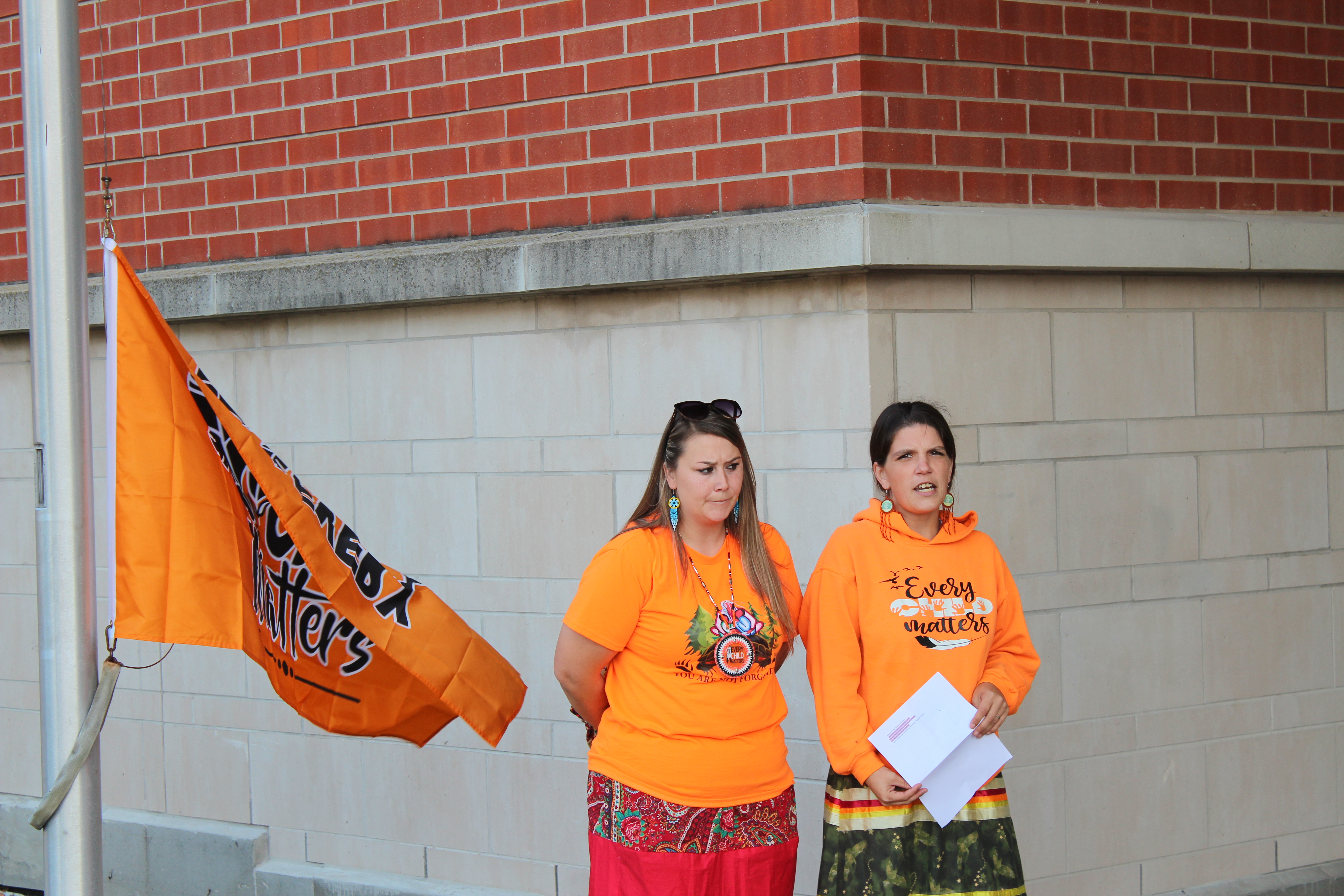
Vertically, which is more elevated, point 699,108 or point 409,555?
point 699,108

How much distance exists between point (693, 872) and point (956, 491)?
1710mm

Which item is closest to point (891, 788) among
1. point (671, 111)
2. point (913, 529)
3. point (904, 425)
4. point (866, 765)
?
point (866, 765)

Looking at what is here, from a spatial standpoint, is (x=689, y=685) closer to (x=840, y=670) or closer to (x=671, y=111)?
(x=840, y=670)

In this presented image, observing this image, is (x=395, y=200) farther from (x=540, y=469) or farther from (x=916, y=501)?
(x=916, y=501)

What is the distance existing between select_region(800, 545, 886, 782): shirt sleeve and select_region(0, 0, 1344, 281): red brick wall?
4.95ft

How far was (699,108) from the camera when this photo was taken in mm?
4906

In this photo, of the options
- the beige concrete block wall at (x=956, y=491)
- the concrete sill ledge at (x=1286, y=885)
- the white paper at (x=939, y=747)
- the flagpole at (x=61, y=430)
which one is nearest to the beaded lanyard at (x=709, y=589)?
the white paper at (x=939, y=747)

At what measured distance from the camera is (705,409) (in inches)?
146

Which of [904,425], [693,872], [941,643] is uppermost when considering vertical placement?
[904,425]

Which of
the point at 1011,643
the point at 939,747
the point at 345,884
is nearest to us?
the point at 939,747

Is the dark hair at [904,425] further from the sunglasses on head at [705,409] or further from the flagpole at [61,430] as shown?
the flagpole at [61,430]

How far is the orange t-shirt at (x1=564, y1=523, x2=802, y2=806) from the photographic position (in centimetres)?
357

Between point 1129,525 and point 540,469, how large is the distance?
6.86 ft

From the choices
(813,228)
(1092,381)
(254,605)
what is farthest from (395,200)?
(1092,381)
